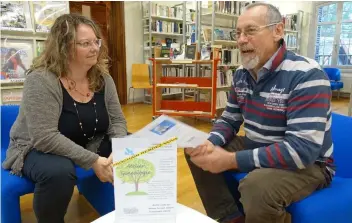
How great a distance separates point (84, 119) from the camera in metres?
1.35

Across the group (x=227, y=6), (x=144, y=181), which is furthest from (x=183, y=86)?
(x=144, y=181)

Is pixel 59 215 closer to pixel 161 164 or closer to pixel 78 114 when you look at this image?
pixel 78 114

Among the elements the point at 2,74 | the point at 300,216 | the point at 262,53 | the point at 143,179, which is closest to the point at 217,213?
the point at 300,216

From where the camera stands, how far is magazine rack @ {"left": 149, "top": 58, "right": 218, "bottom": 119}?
355 centimetres

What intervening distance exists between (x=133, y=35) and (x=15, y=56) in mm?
3066

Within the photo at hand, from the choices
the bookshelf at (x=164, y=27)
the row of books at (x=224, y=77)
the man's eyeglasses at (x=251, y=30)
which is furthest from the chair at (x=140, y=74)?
the man's eyeglasses at (x=251, y=30)

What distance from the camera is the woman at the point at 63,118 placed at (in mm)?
1147

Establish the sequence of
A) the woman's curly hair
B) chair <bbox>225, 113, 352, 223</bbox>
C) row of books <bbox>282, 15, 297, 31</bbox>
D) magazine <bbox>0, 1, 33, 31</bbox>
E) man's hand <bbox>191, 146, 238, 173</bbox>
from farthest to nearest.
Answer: row of books <bbox>282, 15, 297, 31</bbox> < magazine <bbox>0, 1, 33, 31</bbox> < the woman's curly hair < man's hand <bbox>191, 146, 238, 173</bbox> < chair <bbox>225, 113, 352, 223</bbox>

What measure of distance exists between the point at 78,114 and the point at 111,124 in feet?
0.76

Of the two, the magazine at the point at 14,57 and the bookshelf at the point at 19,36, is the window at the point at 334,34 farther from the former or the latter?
the magazine at the point at 14,57

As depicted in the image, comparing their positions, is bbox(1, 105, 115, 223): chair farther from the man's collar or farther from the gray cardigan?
the man's collar

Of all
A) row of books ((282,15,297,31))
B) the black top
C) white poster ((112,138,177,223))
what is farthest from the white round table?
row of books ((282,15,297,31))

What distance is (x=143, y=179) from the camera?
0.80m

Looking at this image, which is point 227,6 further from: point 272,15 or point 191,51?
point 272,15
